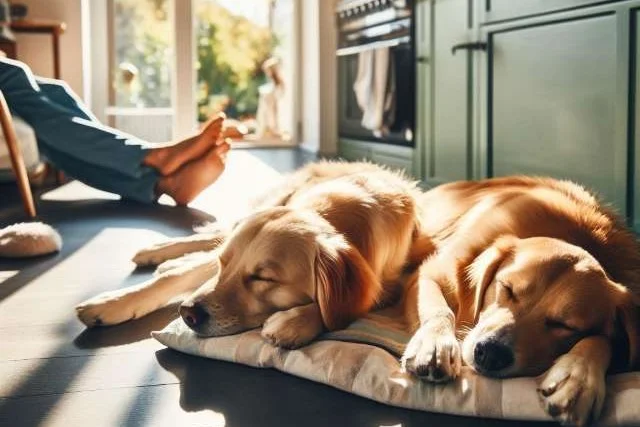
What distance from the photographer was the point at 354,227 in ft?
5.82

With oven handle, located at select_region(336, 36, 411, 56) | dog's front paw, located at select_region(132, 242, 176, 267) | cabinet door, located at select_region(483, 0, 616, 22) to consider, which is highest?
oven handle, located at select_region(336, 36, 411, 56)

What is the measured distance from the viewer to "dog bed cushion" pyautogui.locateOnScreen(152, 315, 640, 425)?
4.25ft

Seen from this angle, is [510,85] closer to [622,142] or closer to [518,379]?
[622,142]

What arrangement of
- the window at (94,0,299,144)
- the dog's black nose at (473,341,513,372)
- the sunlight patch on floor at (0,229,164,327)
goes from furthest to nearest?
the window at (94,0,299,144) → the sunlight patch on floor at (0,229,164,327) → the dog's black nose at (473,341,513,372)

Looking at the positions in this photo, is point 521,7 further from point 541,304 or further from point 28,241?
point 541,304

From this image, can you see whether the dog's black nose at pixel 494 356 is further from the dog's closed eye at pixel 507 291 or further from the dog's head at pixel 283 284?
the dog's head at pixel 283 284

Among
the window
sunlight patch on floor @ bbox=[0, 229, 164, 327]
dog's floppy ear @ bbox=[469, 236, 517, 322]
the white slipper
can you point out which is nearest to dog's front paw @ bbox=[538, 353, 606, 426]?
dog's floppy ear @ bbox=[469, 236, 517, 322]

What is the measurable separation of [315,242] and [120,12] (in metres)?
5.51

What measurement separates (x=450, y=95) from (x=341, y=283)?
249 centimetres

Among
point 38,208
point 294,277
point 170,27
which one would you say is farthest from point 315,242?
point 170,27

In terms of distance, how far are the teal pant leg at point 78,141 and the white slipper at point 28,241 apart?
99 cm

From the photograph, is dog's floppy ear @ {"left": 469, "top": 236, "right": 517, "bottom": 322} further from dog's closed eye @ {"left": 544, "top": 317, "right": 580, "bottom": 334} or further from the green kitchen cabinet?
the green kitchen cabinet

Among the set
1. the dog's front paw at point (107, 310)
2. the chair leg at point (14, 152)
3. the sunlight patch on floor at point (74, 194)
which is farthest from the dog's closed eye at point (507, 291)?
the sunlight patch on floor at point (74, 194)

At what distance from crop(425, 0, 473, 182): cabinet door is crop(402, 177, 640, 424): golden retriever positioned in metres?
2.09
